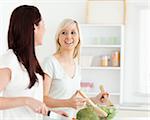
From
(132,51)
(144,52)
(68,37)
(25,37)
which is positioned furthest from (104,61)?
(25,37)

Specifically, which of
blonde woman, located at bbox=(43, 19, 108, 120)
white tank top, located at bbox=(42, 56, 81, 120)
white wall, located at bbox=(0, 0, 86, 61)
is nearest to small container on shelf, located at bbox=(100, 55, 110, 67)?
white wall, located at bbox=(0, 0, 86, 61)

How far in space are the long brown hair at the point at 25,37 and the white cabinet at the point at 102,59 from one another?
227 cm

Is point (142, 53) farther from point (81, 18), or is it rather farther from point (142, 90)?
point (81, 18)

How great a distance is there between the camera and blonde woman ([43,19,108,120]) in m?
2.15

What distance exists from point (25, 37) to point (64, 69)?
0.68 meters

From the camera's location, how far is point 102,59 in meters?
3.95

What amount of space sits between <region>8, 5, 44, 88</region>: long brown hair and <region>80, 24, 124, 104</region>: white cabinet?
2.27 m

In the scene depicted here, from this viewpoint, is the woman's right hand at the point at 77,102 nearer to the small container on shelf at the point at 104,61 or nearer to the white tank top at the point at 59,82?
the white tank top at the point at 59,82

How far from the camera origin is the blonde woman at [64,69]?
215cm

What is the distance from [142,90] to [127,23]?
73 centimetres

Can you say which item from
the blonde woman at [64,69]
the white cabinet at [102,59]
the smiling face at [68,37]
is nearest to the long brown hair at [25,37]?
the blonde woman at [64,69]

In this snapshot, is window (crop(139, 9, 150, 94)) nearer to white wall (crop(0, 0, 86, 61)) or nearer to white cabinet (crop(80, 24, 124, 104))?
white cabinet (crop(80, 24, 124, 104))

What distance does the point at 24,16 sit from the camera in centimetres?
165

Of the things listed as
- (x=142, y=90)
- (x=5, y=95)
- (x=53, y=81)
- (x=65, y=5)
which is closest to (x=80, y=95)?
(x=53, y=81)
